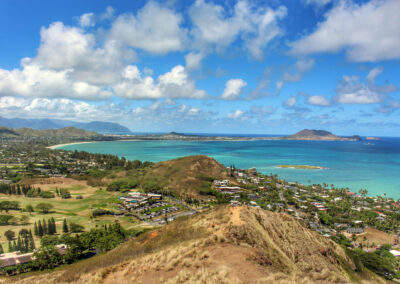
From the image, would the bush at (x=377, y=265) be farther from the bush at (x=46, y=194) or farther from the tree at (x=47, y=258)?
the bush at (x=46, y=194)

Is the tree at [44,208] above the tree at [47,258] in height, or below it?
below

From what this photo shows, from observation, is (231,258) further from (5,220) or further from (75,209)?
(75,209)

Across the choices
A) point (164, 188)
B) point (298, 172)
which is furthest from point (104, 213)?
point (298, 172)

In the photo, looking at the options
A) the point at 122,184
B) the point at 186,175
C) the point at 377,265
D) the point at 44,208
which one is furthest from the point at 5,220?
the point at 377,265

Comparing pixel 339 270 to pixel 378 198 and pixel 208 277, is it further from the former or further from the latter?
pixel 378 198

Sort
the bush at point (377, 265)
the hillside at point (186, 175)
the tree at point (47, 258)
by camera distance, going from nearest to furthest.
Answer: the tree at point (47, 258) → the bush at point (377, 265) → the hillside at point (186, 175)

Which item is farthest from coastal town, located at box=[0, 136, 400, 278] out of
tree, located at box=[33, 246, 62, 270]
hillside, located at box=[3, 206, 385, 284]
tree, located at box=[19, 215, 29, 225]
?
hillside, located at box=[3, 206, 385, 284]

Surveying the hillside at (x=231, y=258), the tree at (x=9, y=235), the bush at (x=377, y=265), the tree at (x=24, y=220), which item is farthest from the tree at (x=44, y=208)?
the bush at (x=377, y=265)
